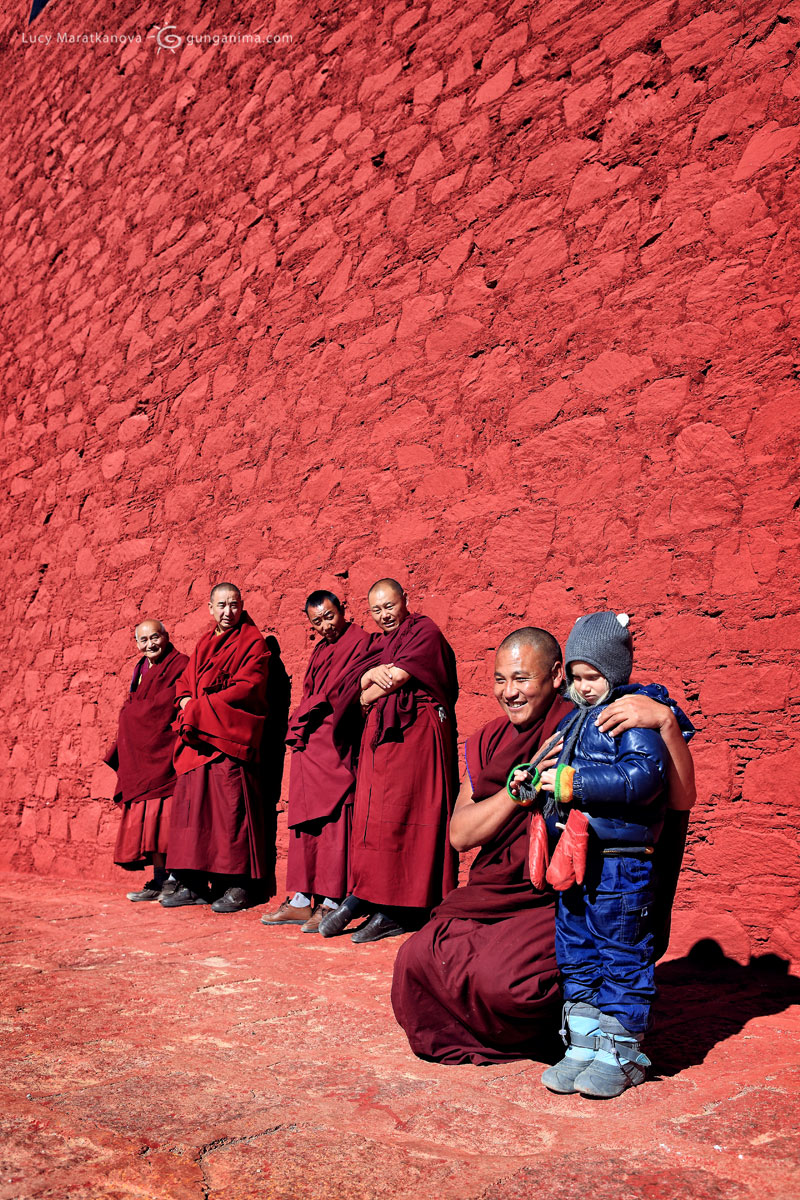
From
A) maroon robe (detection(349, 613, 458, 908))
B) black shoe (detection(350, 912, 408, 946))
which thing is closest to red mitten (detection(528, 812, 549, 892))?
maroon robe (detection(349, 613, 458, 908))

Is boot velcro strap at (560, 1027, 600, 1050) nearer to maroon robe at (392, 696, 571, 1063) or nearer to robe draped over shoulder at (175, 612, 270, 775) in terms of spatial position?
maroon robe at (392, 696, 571, 1063)

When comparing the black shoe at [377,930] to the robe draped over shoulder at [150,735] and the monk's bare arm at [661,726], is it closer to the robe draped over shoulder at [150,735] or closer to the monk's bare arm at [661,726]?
the robe draped over shoulder at [150,735]

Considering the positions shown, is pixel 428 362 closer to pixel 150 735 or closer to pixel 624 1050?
pixel 150 735

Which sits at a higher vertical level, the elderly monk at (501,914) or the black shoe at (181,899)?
the elderly monk at (501,914)

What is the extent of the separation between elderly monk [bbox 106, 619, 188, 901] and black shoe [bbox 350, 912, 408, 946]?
164 cm

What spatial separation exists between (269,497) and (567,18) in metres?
2.80

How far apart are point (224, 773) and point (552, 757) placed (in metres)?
2.95

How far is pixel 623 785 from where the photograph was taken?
6.98 feet

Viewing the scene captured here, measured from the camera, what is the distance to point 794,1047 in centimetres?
249

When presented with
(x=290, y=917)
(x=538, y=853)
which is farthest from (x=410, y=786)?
(x=538, y=853)

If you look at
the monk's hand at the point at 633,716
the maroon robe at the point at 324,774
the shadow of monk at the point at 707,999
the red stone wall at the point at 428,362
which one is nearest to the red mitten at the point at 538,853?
the monk's hand at the point at 633,716

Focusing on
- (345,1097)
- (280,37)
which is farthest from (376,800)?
(280,37)

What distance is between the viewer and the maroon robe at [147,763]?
5.55 meters

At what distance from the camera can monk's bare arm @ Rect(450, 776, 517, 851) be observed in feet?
8.25
